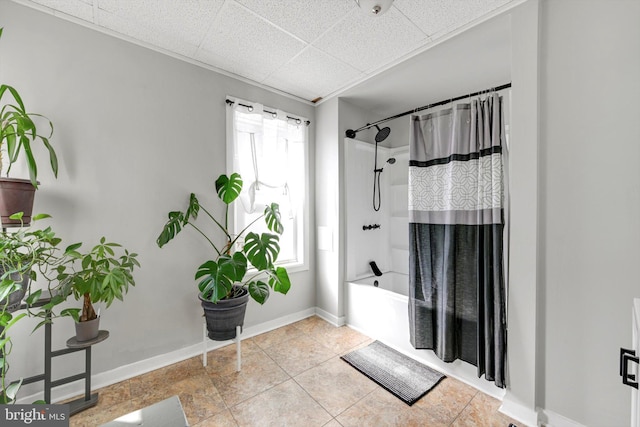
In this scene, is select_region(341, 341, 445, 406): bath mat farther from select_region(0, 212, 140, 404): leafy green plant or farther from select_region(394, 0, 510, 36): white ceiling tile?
select_region(394, 0, 510, 36): white ceiling tile

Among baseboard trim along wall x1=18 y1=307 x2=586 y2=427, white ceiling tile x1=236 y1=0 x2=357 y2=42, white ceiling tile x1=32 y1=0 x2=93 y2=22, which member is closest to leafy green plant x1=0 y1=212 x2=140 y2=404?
baseboard trim along wall x1=18 y1=307 x2=586 y2=427

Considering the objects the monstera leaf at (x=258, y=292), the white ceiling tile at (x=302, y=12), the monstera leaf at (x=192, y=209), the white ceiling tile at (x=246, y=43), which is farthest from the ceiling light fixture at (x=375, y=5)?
the monstera leaf at (x=258, y=292)

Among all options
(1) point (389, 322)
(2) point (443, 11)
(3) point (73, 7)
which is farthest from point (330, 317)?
(3) point (73, 7)

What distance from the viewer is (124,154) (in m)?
1.90

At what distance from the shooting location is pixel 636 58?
1244 mm

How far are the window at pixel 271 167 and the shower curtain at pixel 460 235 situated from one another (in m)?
1.28

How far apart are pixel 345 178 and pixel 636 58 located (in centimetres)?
204

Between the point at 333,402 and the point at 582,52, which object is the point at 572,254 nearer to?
the point at 582,52

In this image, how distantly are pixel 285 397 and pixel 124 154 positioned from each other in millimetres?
2080

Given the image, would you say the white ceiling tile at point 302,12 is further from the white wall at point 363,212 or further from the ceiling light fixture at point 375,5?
the white wall at point 363,212

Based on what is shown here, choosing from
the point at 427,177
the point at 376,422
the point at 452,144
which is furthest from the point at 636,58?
the point at 376,422

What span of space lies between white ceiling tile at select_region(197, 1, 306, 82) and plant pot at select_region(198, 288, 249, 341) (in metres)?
1.98

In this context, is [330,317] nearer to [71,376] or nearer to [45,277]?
[71,376]

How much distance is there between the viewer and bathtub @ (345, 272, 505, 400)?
1.83 metres
